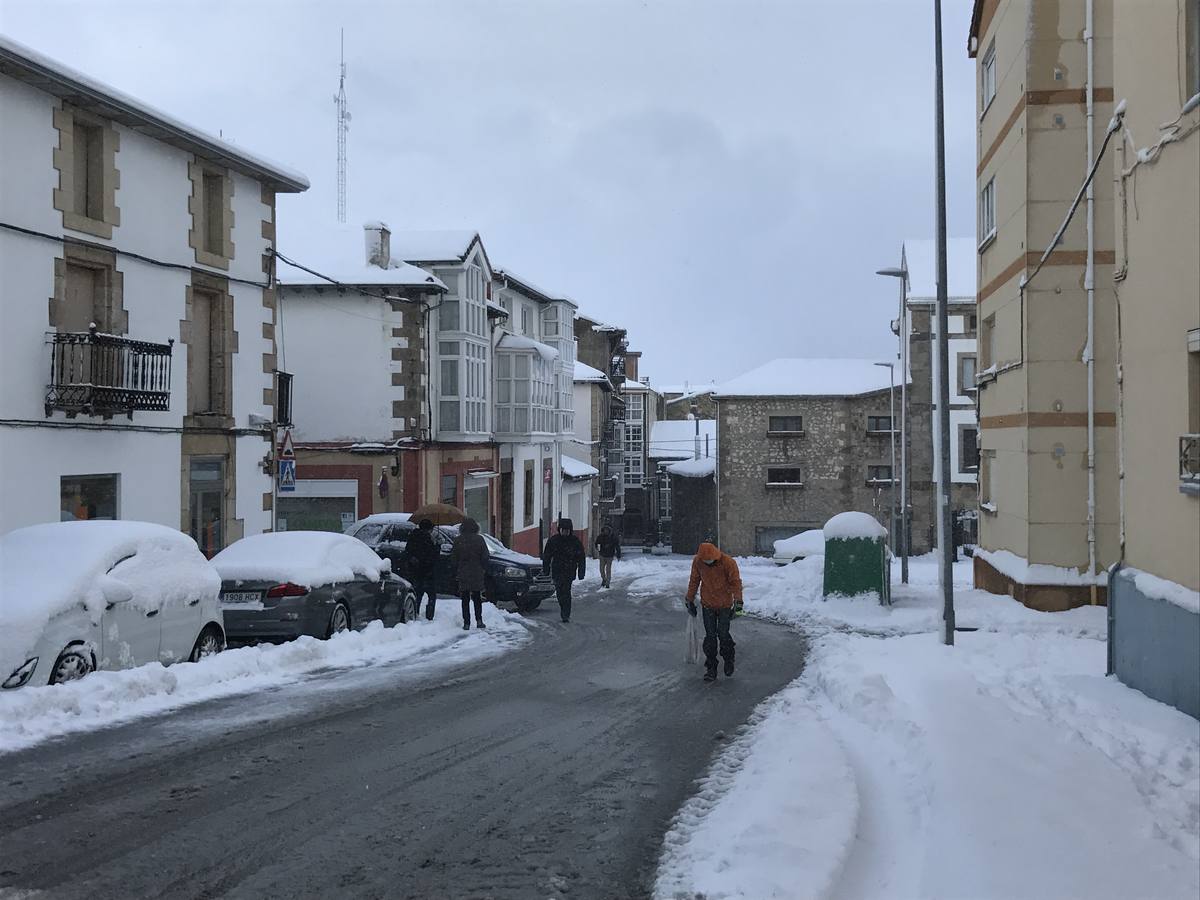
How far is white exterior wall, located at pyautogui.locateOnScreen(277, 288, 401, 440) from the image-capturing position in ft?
103

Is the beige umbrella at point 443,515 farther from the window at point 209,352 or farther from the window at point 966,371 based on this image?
the window at point 966,371

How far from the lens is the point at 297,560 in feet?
47.4

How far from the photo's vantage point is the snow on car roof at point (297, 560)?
45.8 feet

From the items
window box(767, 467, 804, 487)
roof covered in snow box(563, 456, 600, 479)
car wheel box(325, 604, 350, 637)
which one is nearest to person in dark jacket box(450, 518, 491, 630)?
car wheel box(325, 604, 350, 637)

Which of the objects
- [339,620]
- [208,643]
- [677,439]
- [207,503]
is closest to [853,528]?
[339,620]

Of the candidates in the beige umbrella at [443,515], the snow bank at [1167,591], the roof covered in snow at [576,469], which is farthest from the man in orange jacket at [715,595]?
the roof covered in snow at [576,469]

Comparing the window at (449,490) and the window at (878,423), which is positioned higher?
the window at (878,423)

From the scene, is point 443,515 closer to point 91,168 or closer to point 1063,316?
point 91,168

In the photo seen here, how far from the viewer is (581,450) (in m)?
59.1

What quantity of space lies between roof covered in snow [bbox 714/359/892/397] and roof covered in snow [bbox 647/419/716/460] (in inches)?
637

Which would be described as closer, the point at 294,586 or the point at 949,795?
the point at 949,795

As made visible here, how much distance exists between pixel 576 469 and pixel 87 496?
35.8 m

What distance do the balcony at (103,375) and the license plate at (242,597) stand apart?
4877 millimetres

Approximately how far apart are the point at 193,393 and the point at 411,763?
A: 14096mm
